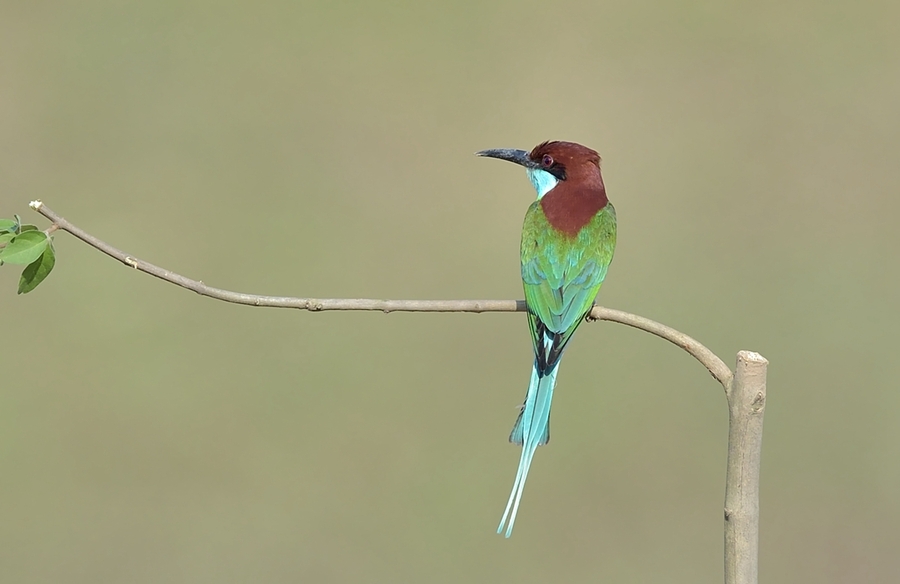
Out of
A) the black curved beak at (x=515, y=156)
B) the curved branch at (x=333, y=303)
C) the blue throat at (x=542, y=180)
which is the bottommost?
the curved branch at (x=333, y=303)

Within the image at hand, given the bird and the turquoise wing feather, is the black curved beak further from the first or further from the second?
the turquoise wing feather

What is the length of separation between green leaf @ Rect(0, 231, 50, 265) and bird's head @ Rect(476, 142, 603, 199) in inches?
45.5

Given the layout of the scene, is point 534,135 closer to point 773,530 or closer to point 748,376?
point 773,530

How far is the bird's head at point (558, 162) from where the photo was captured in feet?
7.17

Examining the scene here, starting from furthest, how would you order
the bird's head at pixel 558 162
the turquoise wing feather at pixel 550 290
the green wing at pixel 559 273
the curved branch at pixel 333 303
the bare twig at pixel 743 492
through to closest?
1. the bird's head at pixel 558 162
2. the green wing at pixel 559 273
3. the turquoise wing feather at pixel 550 290
4. the curved branch at pixel 333 303
5. the bare twig at pixel 743 492

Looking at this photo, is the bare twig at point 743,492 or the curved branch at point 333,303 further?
the curved branch at point 333,303

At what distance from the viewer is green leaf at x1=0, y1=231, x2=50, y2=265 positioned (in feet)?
3.66

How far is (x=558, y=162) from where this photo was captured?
2201 millimetres

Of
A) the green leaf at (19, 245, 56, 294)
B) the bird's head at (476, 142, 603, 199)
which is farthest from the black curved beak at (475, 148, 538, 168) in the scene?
the green leaf at (19, 245, 56, 294)

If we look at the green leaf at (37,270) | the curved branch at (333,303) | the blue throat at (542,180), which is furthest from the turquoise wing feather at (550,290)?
the green leaf at (37,270)

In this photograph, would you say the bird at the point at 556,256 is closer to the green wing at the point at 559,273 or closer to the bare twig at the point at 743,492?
the green wing at the point at 559,273

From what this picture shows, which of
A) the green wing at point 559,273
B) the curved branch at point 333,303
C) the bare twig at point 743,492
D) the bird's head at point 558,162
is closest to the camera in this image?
the bare twig at point 743,492

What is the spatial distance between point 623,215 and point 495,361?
1.00 m

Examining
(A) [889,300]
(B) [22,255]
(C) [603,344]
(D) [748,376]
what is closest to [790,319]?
(A) [889,300]
